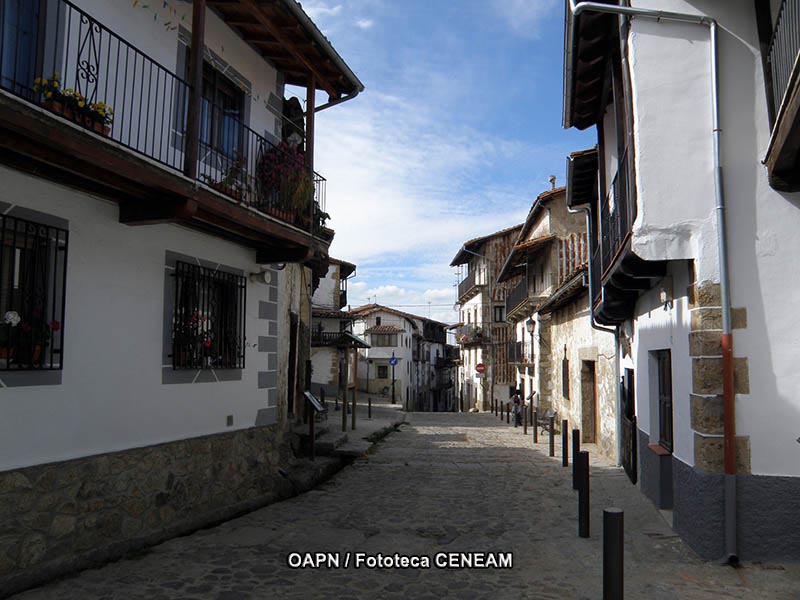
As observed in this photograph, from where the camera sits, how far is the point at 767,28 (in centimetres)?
578

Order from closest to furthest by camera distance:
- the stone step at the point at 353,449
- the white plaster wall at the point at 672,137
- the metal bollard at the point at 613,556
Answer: the metal bollard at the point at 613,556 < the white plaster wall at the point at 672,137 < the stone step at the point at 353,449

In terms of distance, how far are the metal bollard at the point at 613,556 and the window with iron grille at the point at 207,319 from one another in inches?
198

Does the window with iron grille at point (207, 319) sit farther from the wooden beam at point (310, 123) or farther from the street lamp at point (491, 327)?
the street lamp at point (491, 327)

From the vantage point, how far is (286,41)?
8.21 metres

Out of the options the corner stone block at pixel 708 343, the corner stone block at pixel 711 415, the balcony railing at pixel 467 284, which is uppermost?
the balcony railing at pixel 467 284

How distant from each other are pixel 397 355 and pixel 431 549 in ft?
143

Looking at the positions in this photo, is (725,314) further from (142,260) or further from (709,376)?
(142,260)

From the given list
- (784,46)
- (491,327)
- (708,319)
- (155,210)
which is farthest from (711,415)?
(491,327)

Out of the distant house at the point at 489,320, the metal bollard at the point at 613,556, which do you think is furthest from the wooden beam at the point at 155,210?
the distant house at the point at 489,320

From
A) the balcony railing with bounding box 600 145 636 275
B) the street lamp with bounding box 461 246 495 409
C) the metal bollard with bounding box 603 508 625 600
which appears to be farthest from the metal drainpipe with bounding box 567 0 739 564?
the street lamp with bounding box 461 246 495 409

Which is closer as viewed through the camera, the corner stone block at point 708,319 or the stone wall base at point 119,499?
→ the stone wall base at point 119,499

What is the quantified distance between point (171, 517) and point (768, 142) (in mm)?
6955

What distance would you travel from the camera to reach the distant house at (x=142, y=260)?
5.17m

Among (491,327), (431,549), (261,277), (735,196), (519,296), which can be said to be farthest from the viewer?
(491,327)
